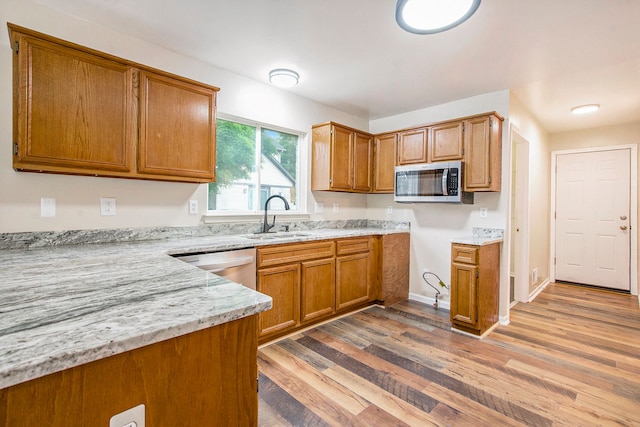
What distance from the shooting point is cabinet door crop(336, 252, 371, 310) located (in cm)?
312

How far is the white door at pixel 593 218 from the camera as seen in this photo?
4.28 metres

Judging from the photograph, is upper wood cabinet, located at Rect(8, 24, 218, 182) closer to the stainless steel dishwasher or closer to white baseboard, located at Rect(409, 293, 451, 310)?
the stainless steel dishwasher

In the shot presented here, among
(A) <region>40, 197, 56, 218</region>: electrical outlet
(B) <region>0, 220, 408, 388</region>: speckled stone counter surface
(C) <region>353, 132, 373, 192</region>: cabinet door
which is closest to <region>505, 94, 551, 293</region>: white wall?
(C) <region>353, 132, 373, 192</region>: cabinet door

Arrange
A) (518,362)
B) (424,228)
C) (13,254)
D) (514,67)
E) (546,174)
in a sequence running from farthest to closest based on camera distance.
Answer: (546,174) → (424,228) → (514,67) → (518,362) → (13,254)

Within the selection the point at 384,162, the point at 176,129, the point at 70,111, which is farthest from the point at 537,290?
the point at 70,111

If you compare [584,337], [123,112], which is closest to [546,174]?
[584,337]

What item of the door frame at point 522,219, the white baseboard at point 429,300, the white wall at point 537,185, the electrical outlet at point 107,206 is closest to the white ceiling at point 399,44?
the white wall at point 537,185

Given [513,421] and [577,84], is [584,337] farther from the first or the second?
[577,84]

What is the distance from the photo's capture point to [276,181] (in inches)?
135

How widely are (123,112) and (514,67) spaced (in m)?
3.12

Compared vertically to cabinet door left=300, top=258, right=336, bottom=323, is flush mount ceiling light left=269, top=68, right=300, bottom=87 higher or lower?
higher

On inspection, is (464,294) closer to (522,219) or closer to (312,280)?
(312,280)

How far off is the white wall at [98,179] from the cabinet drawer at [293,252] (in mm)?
737

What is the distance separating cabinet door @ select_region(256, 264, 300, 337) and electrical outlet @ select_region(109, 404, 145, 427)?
5.79 feet
